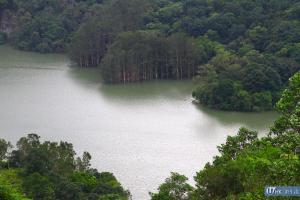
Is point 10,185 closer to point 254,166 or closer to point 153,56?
point 254,166

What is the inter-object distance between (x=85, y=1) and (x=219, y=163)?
121 ft

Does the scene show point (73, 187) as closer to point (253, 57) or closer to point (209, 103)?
point (209, 103)

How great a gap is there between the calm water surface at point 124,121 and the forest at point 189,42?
3.15 feet

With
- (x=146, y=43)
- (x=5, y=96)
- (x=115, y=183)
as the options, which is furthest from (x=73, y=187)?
(x=146, y=43)

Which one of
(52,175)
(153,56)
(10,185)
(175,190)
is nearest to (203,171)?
(175,190)

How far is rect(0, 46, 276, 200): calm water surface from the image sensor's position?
2178cm

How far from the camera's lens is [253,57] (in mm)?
31922
